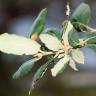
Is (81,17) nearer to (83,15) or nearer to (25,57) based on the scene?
(83,15)

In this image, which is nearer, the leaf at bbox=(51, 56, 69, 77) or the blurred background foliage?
the leaf at bbox=(51, 56, 69, 77)

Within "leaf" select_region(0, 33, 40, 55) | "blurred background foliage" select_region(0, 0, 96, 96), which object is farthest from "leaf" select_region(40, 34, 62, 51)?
"blurred background foliage" select_region(0, 0, 96, 96)

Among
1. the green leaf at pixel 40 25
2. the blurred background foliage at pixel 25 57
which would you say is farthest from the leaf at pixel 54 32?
the blurred background foliage at pixel 25 57

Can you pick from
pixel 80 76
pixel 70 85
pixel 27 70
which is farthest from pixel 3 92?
pixel 27 70

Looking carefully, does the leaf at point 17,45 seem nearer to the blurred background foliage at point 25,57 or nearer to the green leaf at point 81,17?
the green leaf at point 81,17

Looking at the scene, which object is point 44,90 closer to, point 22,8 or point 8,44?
point 22,8

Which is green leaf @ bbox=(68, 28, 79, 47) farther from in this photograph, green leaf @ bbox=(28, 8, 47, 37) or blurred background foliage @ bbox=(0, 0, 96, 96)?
blurred background foliage @ bbox=(0, 0, 96, 96)
